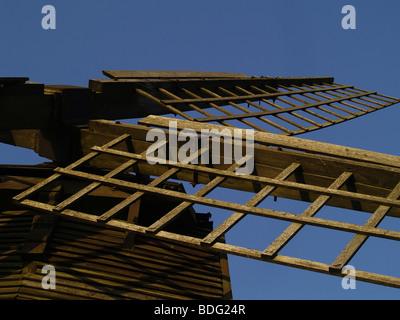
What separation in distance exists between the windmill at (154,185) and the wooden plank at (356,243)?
0.04 feet

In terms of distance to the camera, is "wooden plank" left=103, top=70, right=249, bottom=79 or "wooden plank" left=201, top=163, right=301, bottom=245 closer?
"wooden plank" left=201, top=163, right=301, bottom=245

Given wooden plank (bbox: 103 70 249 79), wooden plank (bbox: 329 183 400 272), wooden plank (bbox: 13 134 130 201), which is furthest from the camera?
wooden plank (bbox: 103 70 249 79)

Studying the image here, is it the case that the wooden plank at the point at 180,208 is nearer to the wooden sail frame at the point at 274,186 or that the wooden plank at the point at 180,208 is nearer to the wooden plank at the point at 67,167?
the wooden sail frame at the point at 274,186

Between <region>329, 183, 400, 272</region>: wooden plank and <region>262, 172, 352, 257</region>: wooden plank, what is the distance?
1.35 ft

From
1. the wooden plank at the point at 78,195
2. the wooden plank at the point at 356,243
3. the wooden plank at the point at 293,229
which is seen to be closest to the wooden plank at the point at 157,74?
the wooden plank at the point at 78,195

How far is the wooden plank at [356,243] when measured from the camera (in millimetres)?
4147

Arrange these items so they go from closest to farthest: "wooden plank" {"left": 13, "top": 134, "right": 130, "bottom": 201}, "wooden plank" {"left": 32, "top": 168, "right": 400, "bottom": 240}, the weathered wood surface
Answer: "wooden plank" {"left": 32, "top": 168, "right": 400, "bottom": 240}, "wooden plank" {"left": 13, "top": 134, "right": 130, "bottom": 201}, the weathered wood surface

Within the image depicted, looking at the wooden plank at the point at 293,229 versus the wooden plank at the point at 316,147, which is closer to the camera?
the wooden plank at the point at 293,229

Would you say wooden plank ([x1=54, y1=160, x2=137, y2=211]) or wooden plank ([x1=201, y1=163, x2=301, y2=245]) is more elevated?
wooden plank ([x1=54, y1=160, x2=137, y2=211])

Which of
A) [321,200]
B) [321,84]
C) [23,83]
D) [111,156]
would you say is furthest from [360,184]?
[321,84]

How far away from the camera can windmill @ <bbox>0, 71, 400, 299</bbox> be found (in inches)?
187

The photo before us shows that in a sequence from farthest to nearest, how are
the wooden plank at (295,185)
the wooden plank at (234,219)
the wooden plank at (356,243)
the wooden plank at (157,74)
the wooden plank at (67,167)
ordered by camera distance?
the wooden plank at (157,74), the wooden plank at (67,167), the wooden plank at (295,185), the wooden plank at (234,219), the wooden plank at (356,243)

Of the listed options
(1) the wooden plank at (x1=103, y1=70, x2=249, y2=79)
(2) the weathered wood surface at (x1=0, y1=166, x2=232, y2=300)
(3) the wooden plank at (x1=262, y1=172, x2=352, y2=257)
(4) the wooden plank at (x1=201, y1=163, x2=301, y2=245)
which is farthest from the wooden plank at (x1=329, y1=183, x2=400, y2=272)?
(1) the wooden plank at (x1=103, y1=70, x2=249, y2=79)

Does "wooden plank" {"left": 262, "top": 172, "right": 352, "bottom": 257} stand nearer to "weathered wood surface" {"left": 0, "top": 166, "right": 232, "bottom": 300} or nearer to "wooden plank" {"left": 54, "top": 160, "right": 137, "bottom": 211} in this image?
"wooden plank" {"left": 54, "top": 160, "right": 137, "bottom": 211}
